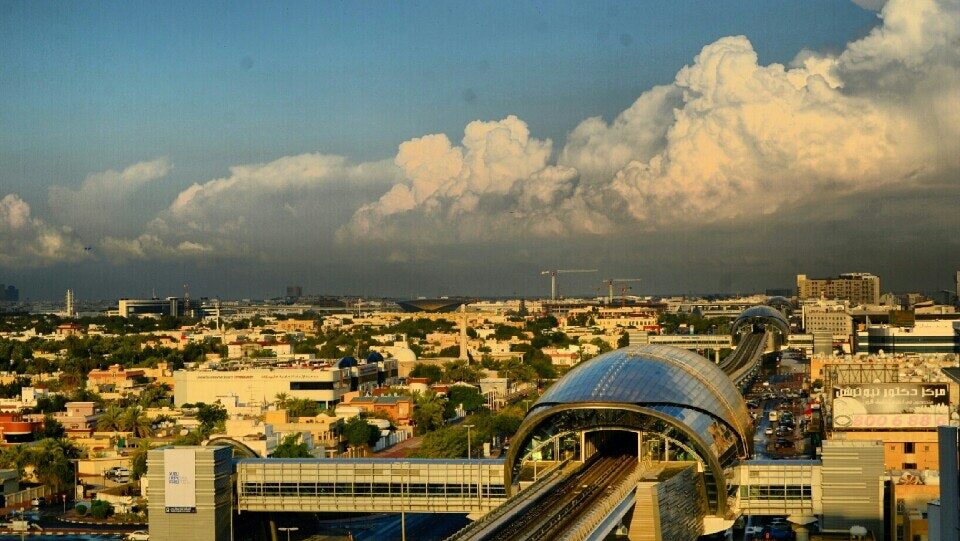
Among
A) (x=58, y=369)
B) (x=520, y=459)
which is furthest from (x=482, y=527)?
(x=58, y=369)

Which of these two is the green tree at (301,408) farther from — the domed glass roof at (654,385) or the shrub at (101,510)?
the domed glass roof at (654,385)

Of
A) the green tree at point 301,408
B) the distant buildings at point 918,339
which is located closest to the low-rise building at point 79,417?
the green tree at point 301,408

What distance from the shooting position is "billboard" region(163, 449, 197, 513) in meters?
43.3

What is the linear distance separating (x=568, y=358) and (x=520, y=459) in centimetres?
10501

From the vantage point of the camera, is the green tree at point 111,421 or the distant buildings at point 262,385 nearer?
the green tree at point 111,421

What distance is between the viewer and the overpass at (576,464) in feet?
144

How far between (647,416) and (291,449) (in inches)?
941

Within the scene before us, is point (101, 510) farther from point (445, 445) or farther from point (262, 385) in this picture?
point (262, 385)

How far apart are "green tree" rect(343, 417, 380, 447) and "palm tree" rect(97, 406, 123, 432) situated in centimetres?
1685

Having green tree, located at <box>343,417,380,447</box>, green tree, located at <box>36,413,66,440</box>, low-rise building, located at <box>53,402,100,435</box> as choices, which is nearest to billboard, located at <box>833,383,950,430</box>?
green tree, located at <box>343,417,380,447</box>

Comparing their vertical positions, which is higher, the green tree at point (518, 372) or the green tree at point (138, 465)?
the green tree at point (518, 372)

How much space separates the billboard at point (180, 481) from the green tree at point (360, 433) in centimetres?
3530

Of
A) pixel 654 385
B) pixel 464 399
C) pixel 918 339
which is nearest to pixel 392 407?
pixel 464 399

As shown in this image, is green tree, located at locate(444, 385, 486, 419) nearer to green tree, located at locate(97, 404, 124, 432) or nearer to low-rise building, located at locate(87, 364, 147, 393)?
green tree, located at locate(97, 404, 124, 432)
